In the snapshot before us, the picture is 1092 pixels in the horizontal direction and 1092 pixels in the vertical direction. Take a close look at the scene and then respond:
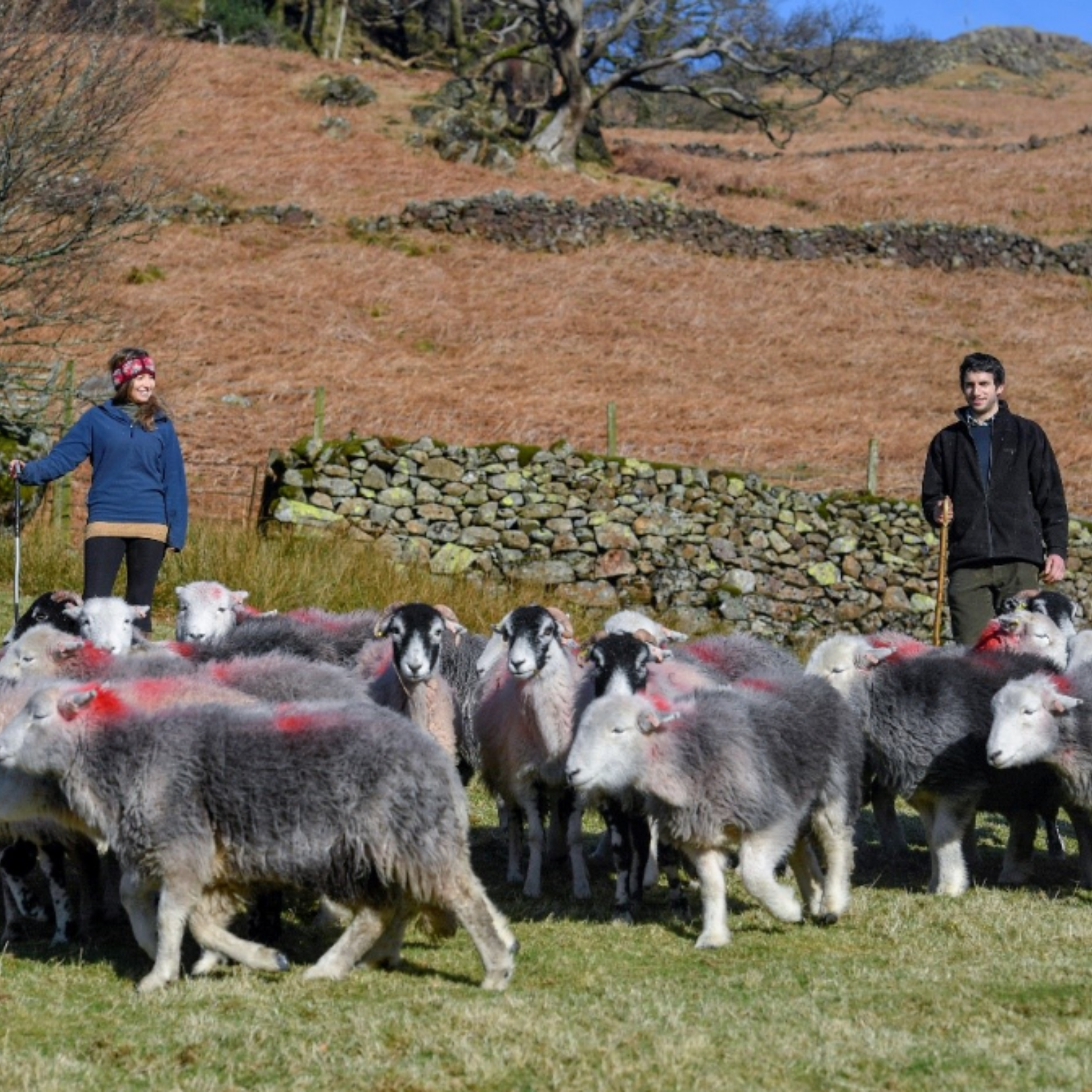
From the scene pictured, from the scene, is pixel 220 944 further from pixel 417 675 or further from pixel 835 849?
pixel 835 849

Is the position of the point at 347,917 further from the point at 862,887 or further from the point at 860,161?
the point at 860,161

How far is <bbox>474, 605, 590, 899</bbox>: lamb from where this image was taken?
25.9 feet

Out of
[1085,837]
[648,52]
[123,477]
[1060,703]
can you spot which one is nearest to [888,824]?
[1085,837]

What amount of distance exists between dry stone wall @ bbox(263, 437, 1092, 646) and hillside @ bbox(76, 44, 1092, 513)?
2028 millimetres

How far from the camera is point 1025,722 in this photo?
291 inches

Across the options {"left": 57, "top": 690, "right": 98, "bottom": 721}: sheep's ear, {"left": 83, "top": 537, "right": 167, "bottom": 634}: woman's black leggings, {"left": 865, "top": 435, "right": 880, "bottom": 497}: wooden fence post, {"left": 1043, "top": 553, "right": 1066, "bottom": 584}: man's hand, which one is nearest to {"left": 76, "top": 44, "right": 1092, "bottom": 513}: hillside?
{"left": 865, "top": 435, "right": 880, "bottom": 497}: wooden fence post

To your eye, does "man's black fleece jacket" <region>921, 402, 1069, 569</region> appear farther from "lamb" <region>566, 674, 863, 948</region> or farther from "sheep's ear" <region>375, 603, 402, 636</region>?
"sheep's ear" <region>375, 603, 402, 636</region>

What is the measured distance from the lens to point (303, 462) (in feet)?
55.4

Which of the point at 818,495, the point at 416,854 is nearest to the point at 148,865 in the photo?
the point at 416,854

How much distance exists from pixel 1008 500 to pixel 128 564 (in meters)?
5.18

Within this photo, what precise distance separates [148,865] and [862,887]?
3789 mm

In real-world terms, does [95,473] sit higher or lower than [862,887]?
higher

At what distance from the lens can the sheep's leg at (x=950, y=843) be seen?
7.88 metres

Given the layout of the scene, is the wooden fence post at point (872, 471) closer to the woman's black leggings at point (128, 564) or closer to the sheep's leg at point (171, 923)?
the woman's black leggings at point (128, 564)
